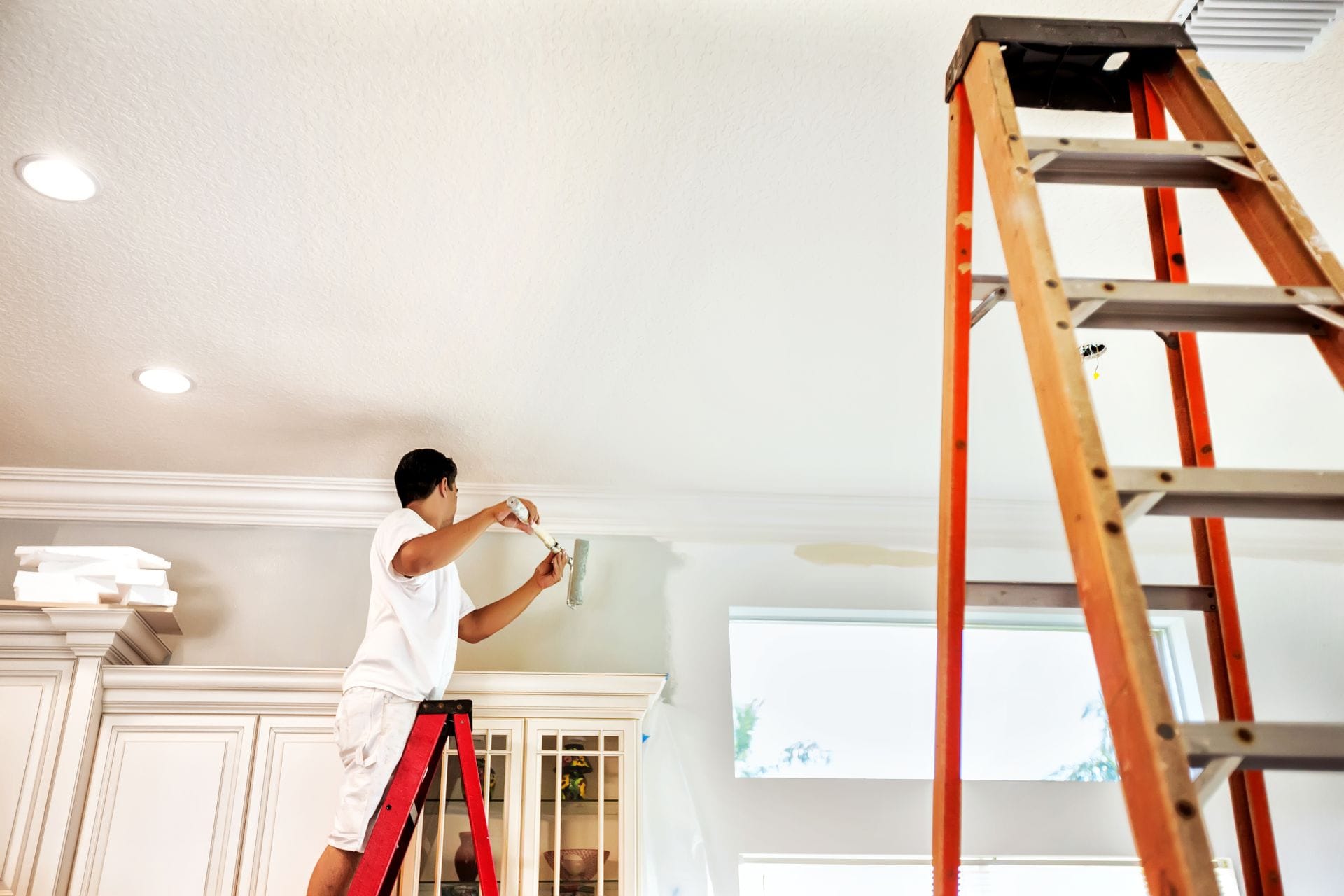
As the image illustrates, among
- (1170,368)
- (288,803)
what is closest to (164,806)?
(288,803)

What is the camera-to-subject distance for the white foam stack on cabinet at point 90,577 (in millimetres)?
3004

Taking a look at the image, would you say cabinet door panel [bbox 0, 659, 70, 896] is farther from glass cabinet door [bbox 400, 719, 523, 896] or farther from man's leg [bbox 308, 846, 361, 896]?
glass cabinet door [bbox 400, 719, 523, 896]

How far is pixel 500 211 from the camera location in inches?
89.7

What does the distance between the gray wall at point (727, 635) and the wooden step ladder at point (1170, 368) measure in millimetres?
A: 1992

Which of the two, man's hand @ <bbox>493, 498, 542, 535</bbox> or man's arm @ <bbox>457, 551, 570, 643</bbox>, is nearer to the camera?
man's hand @ <bbox>493, 498, 542, 535</bbox>

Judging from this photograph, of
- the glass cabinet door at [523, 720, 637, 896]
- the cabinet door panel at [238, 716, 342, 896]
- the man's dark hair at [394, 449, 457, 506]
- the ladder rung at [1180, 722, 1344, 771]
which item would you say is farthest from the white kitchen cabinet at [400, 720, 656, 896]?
the ladder rung at [1180, 722, 1344, 771]

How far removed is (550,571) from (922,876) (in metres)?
1.55

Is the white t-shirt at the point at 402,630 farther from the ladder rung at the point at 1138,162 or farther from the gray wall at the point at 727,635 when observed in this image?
the ladder rung at the point at 1138,162

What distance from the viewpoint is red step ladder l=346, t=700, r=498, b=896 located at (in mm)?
2496

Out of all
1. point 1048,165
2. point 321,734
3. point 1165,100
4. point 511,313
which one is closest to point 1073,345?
point 1048,165

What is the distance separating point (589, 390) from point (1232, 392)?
1.88 metres

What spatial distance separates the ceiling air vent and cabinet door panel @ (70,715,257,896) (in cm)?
285

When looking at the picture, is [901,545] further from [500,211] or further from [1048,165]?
[1048,165]

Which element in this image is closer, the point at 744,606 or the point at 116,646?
the point at 116,646
